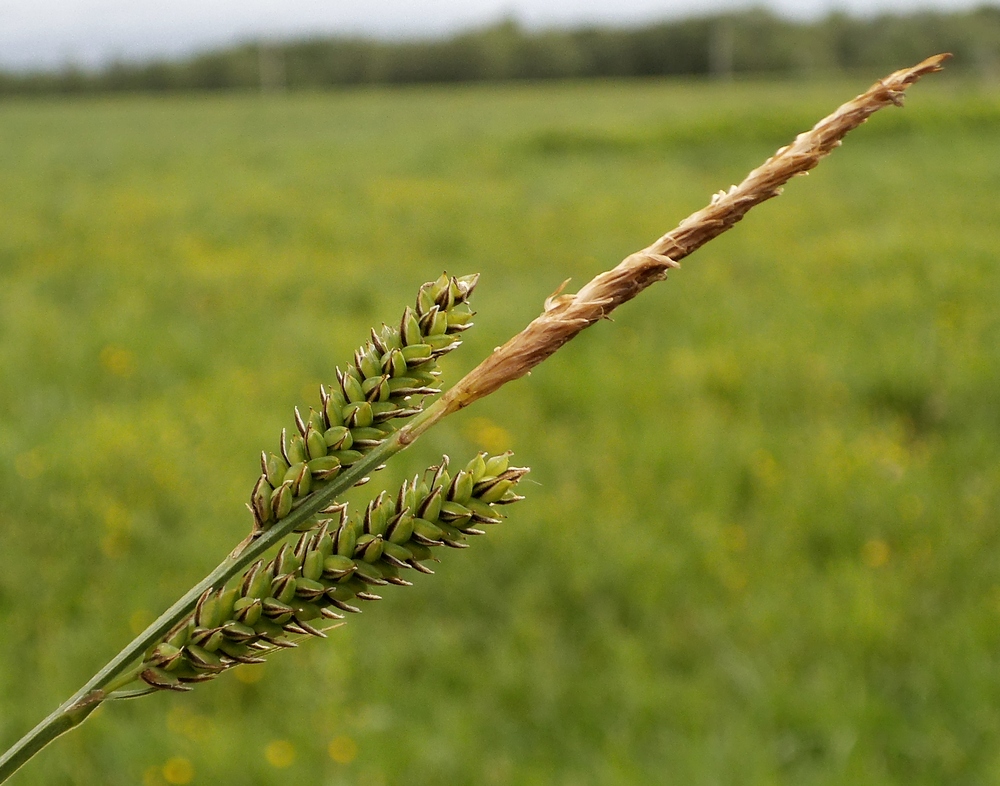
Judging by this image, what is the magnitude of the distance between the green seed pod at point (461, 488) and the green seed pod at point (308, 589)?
0.26ft

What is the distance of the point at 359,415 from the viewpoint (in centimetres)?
46

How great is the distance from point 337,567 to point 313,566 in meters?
0.02

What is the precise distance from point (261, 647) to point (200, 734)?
9.21 ft

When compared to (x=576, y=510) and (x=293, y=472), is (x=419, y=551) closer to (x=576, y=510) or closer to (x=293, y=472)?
(x=293, y=472)

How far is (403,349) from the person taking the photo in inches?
18.7


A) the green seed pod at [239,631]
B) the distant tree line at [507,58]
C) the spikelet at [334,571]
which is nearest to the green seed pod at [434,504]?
the spikelet at [334,571]

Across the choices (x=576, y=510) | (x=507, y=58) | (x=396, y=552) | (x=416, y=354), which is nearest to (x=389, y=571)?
(x=396, y=552)

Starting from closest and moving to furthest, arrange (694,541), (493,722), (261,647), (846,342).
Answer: (261,647) → (493,722) → (694,541) → (846,342)

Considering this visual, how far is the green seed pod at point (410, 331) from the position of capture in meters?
0.47

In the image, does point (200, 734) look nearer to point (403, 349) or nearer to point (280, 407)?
point (280, 407)

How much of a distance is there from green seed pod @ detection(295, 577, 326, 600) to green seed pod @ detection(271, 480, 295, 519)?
0.04 metres

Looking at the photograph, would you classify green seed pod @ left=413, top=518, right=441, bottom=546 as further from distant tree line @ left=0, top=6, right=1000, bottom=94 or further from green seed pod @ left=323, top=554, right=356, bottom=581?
distant tree line @ left=0, top=6, right=1000, bottom=94

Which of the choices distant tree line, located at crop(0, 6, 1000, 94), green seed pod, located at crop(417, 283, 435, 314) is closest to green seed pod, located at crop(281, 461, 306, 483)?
green seed pod, located at crop(417, 283, 435, 314)

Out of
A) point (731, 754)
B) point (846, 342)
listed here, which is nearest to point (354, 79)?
point (846, 342)
